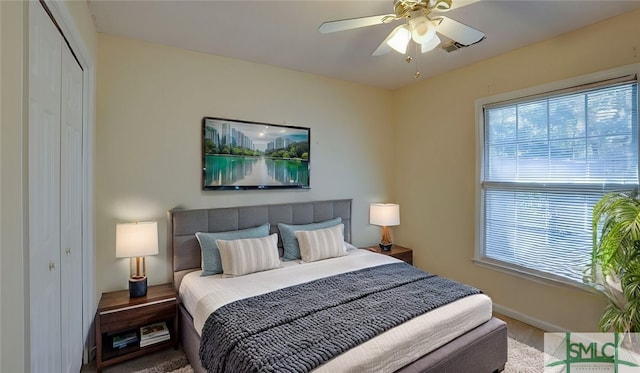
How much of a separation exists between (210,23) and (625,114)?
3.25 metres

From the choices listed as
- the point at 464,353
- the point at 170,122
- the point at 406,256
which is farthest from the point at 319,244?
the point at 170,122

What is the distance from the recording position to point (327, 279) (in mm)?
2477

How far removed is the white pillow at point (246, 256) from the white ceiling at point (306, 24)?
178cm

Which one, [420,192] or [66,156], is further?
[420,192]

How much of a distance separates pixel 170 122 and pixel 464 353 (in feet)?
9.64

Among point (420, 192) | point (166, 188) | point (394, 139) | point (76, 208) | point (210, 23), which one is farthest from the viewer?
point (394, 139)

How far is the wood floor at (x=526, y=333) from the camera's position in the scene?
258 centimetres

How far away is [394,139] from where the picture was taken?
4336 mm

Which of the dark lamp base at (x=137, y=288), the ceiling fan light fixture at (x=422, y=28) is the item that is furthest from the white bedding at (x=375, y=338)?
the ceiling fan light fixture at (x=422, y=28)

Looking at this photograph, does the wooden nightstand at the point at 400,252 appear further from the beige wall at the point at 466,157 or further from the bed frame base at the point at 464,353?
the bed frame base at the point at 464,353

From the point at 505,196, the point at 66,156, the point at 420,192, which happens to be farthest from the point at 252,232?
the point at 505,196

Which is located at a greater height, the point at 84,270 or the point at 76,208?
the point at 76,208

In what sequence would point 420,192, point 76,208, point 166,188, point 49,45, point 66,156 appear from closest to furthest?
1. point 49,45
2. point 66,156
3. point 76,208
4. point 166,188
5. point 420,192

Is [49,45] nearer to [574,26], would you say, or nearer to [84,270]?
[84,270]
